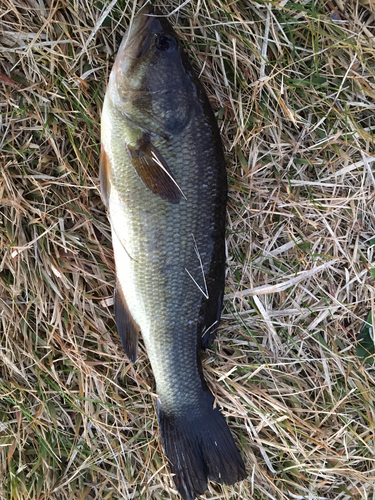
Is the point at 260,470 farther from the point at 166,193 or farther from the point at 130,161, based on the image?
the point at 130,161

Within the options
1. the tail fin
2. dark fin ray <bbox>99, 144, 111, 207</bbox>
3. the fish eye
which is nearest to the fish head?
the fish eye

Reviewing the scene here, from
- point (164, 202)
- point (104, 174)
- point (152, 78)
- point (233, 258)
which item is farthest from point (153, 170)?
point (233, 258)

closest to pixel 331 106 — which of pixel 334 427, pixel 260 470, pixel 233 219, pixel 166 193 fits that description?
pixel 233 219

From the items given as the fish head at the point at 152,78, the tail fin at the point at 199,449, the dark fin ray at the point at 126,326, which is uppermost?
the fish head at the point at 152,78

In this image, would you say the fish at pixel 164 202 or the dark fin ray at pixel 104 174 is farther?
the dark fin ray at pixel 104 174

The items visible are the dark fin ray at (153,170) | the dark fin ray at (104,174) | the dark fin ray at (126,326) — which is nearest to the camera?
the dark fin ray at (153,170)

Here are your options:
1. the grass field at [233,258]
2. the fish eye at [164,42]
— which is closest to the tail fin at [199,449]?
the grass field at [233,258]

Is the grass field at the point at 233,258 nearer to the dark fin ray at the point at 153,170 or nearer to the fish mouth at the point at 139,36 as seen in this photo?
the fish mouth at the point at 139,36
